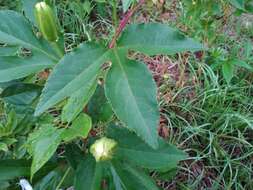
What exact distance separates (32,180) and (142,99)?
338 millimetres

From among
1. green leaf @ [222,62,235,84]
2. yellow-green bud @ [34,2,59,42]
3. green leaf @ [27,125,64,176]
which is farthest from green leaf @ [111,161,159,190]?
green leaf @ [222,62,235,84]

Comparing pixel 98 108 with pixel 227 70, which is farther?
pixel 227 70

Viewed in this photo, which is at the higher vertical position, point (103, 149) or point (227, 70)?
point (103, 149)

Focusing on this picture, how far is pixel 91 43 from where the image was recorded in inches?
26.7

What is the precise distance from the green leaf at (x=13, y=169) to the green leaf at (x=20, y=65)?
0.61ft

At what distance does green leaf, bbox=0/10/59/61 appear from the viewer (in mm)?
755

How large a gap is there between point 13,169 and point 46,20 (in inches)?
11.7

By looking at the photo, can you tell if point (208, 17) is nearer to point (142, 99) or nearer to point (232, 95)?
point (232, 95)

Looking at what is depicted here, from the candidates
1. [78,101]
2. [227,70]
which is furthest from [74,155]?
[227,70]

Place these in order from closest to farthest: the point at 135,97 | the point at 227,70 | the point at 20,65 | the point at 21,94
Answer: the point at 135,97 → the point at 20,65 → the point at 21,94 → the point at 227,70

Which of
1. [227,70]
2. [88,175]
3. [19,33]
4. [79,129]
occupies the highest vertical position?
[19,33]

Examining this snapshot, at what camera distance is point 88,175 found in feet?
2.56

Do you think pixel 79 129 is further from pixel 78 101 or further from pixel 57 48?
pixel 57 48

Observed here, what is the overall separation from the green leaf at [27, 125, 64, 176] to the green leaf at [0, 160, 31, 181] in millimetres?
113
